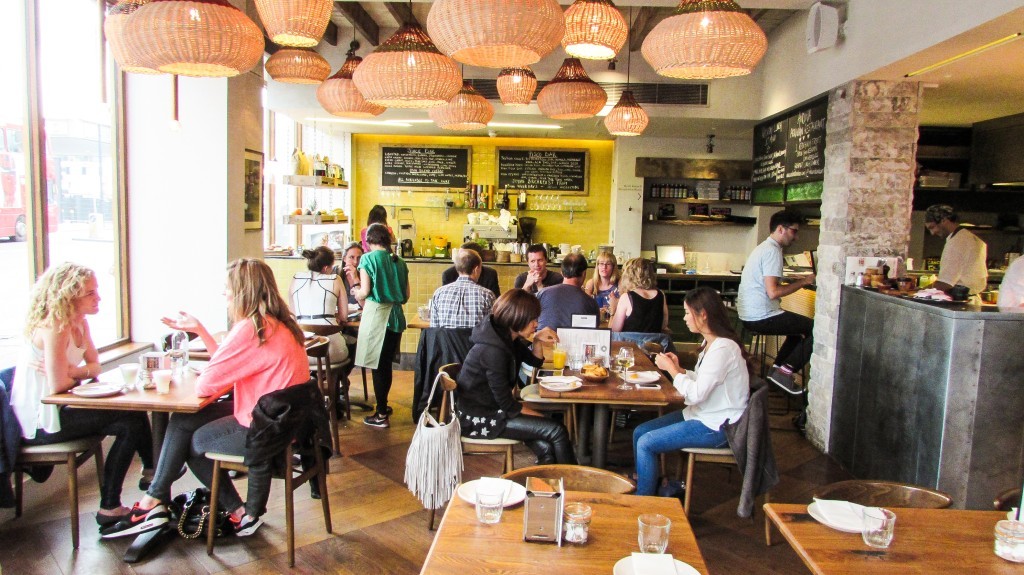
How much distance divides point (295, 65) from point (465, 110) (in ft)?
4.43

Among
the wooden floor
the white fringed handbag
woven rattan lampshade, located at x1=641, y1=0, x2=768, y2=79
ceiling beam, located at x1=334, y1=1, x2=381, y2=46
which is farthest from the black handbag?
ceiling beam, located at x1=334, y1=1, x2=381, y2=46

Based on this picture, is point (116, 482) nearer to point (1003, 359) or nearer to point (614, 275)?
point (614, 275)

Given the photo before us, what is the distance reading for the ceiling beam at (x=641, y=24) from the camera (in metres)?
6.44

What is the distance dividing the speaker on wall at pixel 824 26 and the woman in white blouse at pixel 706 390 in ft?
8.30

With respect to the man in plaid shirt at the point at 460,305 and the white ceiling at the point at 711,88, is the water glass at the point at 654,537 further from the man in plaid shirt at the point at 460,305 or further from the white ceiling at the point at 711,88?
the white ceiling at the point at 711,88

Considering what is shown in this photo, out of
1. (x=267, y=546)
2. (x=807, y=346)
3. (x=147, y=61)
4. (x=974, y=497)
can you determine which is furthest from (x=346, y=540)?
(x=807, y=346)

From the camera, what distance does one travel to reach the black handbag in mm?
3519

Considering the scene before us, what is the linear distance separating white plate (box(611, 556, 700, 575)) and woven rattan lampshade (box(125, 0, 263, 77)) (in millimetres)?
2485

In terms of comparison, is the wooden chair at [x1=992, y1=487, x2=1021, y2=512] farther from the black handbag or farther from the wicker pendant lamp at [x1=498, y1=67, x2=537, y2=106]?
the wicker pendant lamp at [x1=498, y1=67, x2=537, y2=106]

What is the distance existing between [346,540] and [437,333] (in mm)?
1364

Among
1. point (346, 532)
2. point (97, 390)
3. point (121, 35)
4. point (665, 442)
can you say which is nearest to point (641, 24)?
point (665, 442)

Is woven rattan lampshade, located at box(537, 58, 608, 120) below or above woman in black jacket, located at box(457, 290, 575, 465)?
above

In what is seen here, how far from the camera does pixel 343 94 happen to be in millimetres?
4480

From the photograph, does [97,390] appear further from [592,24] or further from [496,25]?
[592,24]
